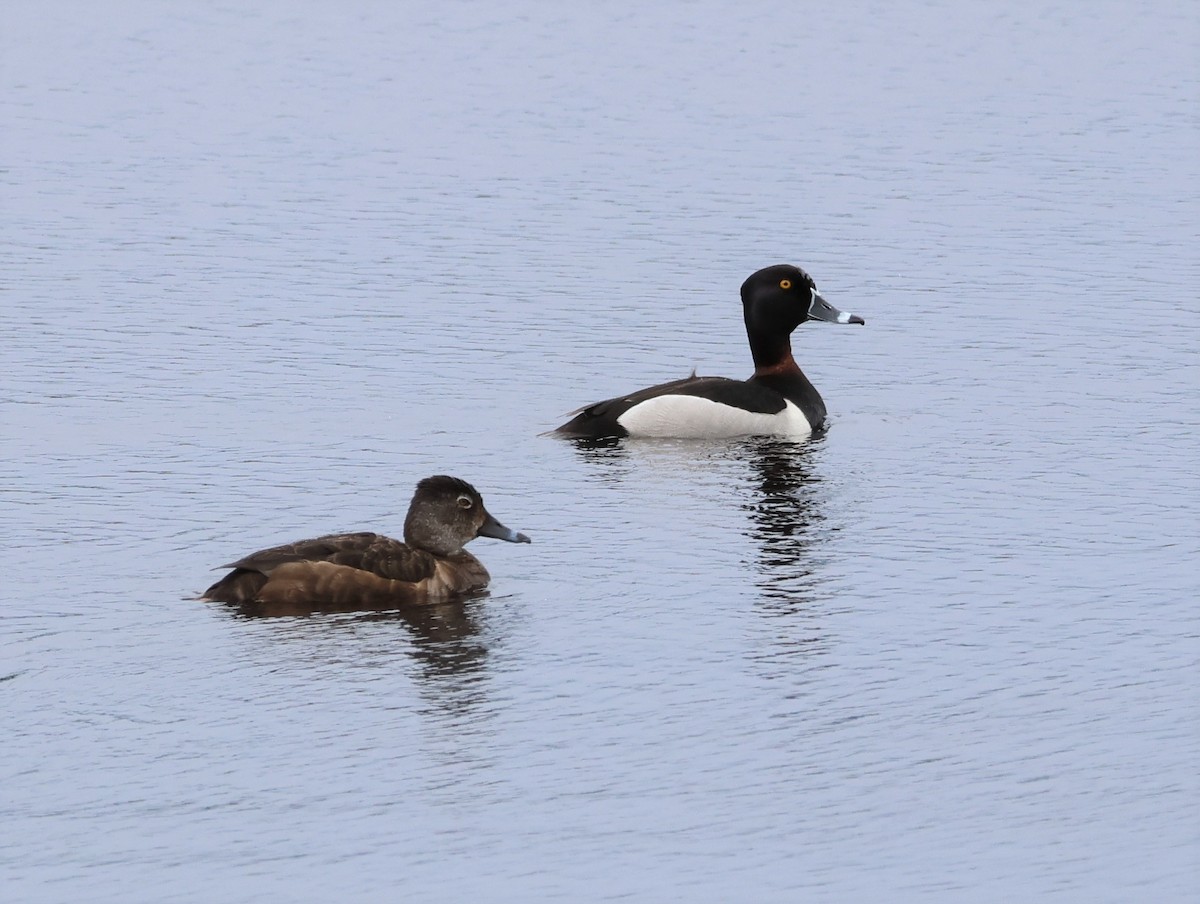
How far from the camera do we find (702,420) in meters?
20.5

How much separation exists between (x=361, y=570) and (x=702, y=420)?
6.85 meters

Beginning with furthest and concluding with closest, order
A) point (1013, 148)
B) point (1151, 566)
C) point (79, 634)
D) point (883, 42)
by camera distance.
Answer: point (883, 42) < point (1013, 148) < point (1151, 566) < point (79, 634)

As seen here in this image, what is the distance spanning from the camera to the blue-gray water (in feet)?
34.9

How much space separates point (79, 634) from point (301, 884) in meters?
4.07

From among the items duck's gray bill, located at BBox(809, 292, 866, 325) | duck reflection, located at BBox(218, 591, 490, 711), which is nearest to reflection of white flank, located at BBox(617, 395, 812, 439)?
duck's gray bill, located at BBox(809, 292, 866, 325)

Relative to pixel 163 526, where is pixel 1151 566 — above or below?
below

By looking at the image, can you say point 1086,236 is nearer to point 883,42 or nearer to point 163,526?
point 163,526

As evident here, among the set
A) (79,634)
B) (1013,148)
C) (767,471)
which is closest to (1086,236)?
(1013,148)

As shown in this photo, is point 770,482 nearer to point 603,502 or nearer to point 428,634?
point 603,502

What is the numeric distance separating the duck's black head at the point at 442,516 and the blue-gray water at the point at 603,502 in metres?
0.45

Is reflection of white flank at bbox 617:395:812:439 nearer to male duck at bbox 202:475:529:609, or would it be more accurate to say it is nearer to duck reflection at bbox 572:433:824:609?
duck reflection at bbox 572:433:824:609

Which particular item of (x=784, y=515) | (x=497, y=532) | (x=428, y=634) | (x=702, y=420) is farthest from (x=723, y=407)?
(x=428, y=634)

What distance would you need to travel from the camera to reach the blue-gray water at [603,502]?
419 inches

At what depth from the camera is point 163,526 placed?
16203 mm
